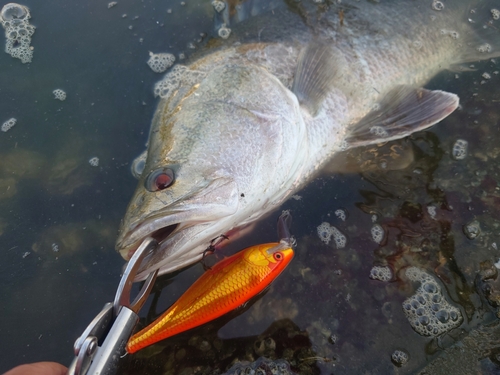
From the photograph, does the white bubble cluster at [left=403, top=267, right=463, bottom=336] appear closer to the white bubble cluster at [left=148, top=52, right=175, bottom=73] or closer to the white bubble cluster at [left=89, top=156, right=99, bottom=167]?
the white bubble cluster at [left=89, top=156, right=99, bottom=167]

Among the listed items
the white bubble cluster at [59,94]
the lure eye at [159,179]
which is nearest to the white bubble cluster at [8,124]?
the white bubble cluster at [59,94]

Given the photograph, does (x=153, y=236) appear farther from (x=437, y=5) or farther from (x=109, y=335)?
(x=437, y=5)

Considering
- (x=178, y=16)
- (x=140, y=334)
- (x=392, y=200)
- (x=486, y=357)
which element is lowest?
(x=486, y=357)

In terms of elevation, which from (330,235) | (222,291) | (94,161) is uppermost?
(94,161)

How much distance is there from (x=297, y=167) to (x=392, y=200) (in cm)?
67

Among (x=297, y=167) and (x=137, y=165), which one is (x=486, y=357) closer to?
(x=297, y=167)

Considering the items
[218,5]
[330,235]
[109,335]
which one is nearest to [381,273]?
[330,235]

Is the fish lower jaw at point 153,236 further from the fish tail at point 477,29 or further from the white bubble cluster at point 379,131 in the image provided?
the fish tail at point 477,29

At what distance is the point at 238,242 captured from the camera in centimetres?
227

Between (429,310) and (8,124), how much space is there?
3094mm

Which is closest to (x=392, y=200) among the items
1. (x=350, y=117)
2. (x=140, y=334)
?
(x=350, y=117)

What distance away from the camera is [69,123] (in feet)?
9.09

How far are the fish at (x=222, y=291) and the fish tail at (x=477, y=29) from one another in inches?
90.4

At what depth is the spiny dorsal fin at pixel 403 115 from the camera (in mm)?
2395
